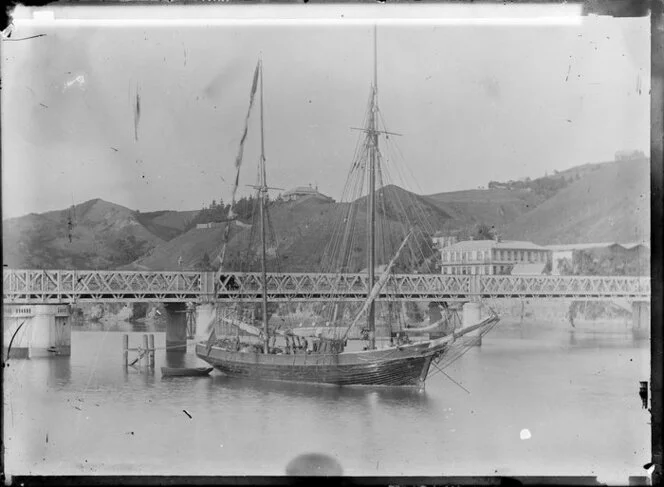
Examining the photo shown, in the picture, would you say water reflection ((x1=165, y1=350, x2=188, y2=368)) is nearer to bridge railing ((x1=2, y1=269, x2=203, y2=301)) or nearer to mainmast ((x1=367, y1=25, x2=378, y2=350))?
bridge railing ((x1=2, y1=269, x2=203, y2=301))

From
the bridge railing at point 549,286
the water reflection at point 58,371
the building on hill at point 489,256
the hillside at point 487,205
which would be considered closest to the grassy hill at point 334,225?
the hillside at point 487,205

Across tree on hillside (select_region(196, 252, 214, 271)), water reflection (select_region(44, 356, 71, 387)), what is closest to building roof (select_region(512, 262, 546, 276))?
tree on hillside (select_region(196, 252, 214, 271))

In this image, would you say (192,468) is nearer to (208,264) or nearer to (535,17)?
(208,264)

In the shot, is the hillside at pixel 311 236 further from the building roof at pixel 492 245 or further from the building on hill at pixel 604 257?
the building on hill at pixel 604 257

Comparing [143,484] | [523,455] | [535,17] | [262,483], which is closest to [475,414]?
A: [523,455]

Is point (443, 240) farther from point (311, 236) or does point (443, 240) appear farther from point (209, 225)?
point (209, 225)
